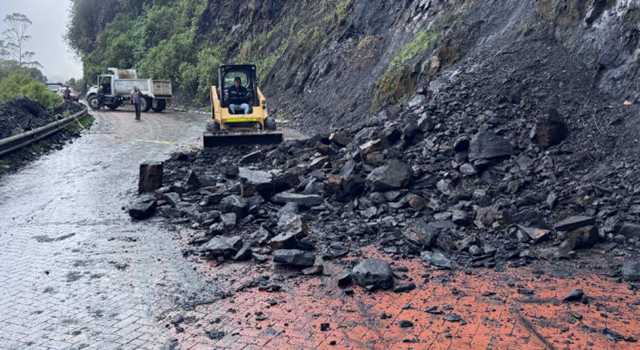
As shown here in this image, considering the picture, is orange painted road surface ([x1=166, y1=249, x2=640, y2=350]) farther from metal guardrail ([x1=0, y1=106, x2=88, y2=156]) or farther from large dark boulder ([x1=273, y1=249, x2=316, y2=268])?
metal guardrail ([x1=0, y1=106, x2=88, y2=156])

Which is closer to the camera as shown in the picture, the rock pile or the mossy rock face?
the rock pile

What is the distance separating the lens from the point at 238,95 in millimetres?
16594

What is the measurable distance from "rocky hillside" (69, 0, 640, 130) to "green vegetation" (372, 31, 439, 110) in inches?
1.7

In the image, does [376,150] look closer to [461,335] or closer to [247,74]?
[461,335]

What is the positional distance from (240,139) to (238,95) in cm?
229

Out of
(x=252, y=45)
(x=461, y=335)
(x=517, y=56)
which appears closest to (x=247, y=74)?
(x=517, y=56)

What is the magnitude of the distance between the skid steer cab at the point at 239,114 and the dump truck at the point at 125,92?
16997mm

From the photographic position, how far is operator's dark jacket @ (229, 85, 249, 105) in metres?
16.5

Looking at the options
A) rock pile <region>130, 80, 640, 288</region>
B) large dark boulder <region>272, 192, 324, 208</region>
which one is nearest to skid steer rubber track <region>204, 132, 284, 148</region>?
rock pile <region>130, 80, 640, 288</region>

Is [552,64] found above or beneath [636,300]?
above

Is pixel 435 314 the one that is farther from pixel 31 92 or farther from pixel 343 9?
pixel 31 92

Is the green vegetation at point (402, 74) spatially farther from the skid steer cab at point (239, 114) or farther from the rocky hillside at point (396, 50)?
the skid steer cab at point (239, 114)

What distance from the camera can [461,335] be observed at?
445 cm

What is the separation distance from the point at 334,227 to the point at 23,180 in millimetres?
8038
